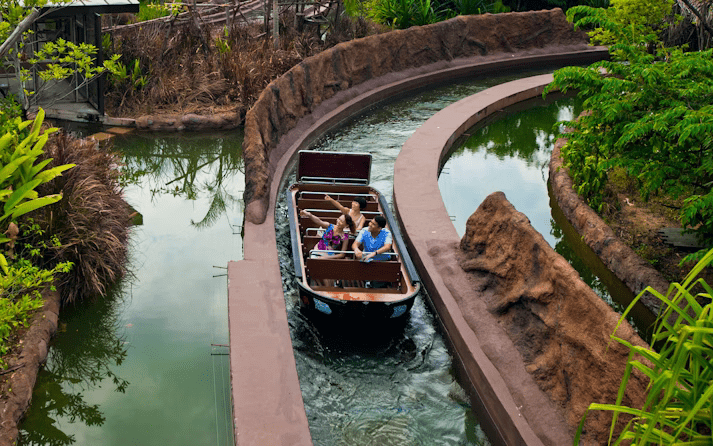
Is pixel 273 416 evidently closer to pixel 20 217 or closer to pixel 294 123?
pixel 20 217

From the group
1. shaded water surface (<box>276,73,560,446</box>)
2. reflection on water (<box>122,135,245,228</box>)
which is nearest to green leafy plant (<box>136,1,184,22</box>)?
reflection on water (<box>122,135,245,228</box>)

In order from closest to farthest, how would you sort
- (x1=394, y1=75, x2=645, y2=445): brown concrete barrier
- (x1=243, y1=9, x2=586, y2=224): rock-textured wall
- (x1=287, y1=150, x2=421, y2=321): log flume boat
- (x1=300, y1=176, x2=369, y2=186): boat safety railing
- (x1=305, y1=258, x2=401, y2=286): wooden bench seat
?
(x1=394, y1=75, x2=645, y2=445): brown concrete barrier
(x1=287, y1=150, x2=421, y2=321): log flume boat
(x1=305, y1=258, x2=401, y2=286): wooden bench seat
(x1=243, y1=9, x2=586, y2=224): rock-textured wall
(x1=300, y1=176, x2=369, y2=186): boat safety railing

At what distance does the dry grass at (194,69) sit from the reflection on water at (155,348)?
402 centimetres

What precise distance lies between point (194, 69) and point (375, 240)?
9.33 meters

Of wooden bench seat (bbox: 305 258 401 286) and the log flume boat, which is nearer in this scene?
the log flume boat

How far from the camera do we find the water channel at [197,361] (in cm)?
675

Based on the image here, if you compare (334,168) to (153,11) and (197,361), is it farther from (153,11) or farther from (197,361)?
(153,11)

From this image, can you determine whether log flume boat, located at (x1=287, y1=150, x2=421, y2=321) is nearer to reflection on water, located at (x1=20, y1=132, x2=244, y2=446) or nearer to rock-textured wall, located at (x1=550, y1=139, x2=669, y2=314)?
reflection on water, located at (x1=20, y1=132, x2=244, y2=446)

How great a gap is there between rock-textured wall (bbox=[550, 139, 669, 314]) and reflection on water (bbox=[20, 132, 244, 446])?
5013mm

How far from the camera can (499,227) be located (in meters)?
8.58

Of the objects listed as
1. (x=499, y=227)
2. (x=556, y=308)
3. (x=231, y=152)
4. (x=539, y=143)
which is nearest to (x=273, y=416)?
(x=556, y=308)

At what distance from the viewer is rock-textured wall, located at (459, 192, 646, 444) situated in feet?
19.4

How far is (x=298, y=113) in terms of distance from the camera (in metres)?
14.8

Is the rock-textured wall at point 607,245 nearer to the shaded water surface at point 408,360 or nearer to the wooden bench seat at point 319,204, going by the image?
the shaded water surface at point 408,360
